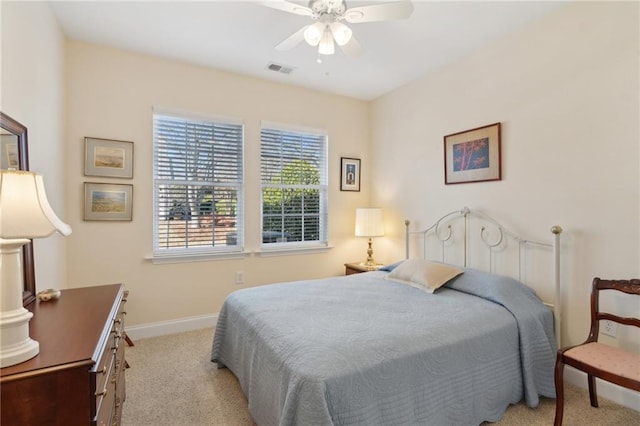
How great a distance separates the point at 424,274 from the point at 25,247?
104 inches

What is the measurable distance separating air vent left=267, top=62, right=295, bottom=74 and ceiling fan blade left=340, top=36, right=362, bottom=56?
120cm

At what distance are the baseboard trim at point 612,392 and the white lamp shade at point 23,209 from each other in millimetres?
2855

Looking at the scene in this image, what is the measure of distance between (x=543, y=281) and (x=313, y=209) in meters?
2.49

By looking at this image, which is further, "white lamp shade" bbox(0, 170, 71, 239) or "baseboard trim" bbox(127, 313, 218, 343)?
"baseboard trim" bbox(127, 313, 218, 343)

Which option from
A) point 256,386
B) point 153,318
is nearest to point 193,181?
point 153,318

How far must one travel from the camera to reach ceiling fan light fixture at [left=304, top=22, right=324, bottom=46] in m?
2.03

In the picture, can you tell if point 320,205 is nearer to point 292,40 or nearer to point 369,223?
point 369,223

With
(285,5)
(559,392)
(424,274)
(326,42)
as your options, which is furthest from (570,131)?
(285,5)

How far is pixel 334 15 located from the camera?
6.56ft

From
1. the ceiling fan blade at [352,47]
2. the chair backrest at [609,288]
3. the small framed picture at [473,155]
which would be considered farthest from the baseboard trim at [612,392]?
the ceiling fan blade at [352,47]

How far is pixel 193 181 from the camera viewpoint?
3.34 m

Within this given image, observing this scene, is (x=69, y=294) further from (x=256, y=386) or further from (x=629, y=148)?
(x=629, y=148)

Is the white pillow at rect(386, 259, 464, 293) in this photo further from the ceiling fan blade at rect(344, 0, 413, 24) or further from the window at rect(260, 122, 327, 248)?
the ceiling fan blade at rect(344, 0, 413, 24)

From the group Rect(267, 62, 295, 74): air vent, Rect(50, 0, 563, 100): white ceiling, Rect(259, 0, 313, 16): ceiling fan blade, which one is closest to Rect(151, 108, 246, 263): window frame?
Rect(50, 0, 563, 100): white ceiling
